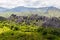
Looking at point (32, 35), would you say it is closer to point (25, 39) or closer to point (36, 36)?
point (36, 36)

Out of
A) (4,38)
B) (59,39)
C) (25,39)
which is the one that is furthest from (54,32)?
(4,38)

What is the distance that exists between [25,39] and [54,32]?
36.2 metres

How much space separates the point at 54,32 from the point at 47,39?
102 feet

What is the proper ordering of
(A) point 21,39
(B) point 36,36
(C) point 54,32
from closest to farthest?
(A) point 21,39 < (B) point 36,36 < (C) point 54,32

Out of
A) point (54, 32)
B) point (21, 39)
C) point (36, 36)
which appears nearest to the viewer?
point (21, 39)

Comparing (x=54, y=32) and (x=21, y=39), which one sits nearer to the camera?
(x=21, y=39)

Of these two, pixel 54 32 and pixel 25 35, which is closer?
pixel 25 35

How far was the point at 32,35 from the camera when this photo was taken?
136000mm

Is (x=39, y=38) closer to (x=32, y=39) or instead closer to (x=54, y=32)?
(x=32, y=39)

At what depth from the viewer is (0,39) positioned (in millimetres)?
124688

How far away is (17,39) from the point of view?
12088cm

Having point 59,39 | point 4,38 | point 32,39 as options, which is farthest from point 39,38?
point 4,38

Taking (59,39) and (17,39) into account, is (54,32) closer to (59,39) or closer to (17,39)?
(59,39)

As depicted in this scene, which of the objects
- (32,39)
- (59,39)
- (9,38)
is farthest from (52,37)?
(9,38)
